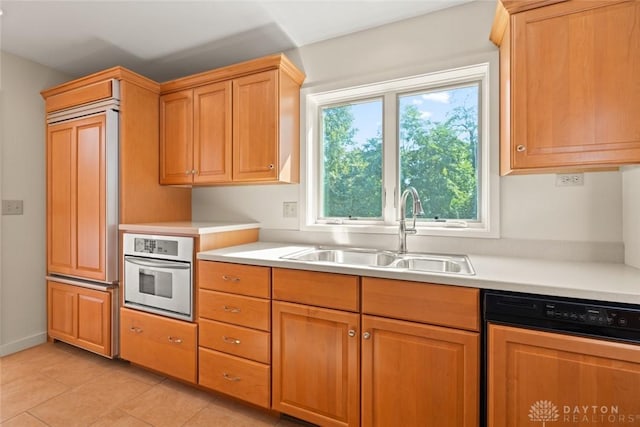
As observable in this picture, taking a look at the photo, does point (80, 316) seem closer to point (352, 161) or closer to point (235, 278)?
point (235, 278)

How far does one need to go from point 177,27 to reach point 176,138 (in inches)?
31.5

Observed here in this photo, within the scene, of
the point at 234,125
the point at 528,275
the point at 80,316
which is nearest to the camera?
the point at 528,275

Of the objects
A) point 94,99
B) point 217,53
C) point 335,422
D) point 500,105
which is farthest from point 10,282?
point 500,105

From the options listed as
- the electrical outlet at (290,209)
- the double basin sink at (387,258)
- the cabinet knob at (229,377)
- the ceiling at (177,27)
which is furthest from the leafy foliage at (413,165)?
the cabinet knob at (229,377)

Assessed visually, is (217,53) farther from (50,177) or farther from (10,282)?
(10,282)

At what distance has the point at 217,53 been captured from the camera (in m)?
2.42

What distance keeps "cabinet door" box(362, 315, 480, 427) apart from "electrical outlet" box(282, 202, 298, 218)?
115cm

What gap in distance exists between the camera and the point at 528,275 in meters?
1.26

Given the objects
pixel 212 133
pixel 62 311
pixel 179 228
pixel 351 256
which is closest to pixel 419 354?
pixel 351 256

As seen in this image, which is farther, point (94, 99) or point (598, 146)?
point (94, 99)

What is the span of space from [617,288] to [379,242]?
1191 mm

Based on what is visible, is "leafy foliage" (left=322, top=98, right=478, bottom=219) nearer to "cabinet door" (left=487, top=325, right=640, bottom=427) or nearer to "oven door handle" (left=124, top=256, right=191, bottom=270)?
"cabinet door" (left=487, top=325, right=640, bottom=427)

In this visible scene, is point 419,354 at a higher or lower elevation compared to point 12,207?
lower

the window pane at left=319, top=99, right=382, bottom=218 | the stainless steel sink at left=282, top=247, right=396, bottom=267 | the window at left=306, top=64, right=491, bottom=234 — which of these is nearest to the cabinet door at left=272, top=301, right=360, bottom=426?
the stainless steel sink at left=282, top=247, right=396, bottom=267
